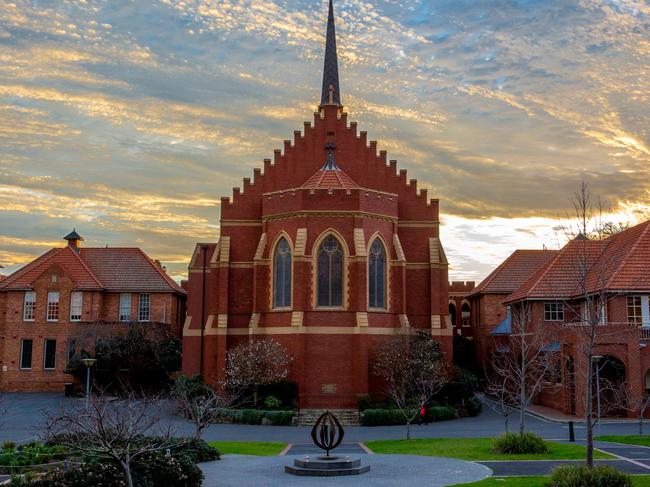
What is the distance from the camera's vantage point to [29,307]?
181 feet

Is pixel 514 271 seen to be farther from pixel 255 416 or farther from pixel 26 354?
pixel 26 354

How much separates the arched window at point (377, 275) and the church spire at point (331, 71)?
37.9 ft

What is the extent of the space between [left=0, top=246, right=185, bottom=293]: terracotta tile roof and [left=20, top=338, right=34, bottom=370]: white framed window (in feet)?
13.2

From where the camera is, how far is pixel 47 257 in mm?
57281

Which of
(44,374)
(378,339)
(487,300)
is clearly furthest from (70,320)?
(487,300)

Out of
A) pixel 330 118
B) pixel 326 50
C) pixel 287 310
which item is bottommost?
pixel 287 310

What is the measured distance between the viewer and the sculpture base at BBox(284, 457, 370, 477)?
68.9ft

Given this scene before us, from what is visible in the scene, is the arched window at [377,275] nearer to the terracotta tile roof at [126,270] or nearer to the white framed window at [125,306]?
the terracotta tile roof at [126,270]

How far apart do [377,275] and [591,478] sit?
88.7 ft

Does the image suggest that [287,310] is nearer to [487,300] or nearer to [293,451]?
[293,451]

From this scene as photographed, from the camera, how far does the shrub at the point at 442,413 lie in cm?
3844

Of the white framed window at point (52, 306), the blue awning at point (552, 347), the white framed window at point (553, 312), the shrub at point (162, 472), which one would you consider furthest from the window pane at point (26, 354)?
the shrub at point (162, 472)

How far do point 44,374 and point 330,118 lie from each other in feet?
91.1

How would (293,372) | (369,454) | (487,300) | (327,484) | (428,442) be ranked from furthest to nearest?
(487,300), (293,372), (428,442), (369,454), (327,484)
